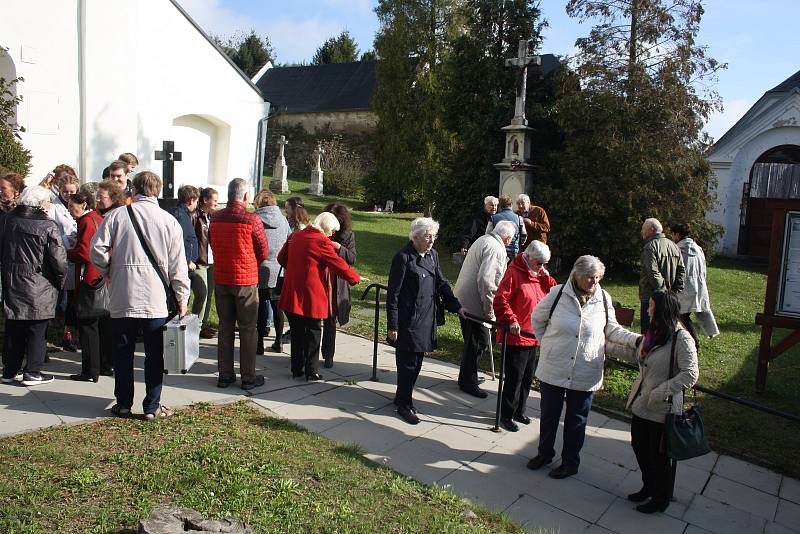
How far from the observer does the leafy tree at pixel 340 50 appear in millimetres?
58156

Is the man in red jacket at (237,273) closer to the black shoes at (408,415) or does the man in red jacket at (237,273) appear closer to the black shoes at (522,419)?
the black shoes at (408,415)

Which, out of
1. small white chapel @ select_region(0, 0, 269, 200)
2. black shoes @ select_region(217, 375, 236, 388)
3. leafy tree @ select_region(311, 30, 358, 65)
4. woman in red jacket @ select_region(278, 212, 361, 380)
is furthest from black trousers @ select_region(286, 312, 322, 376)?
leafy tree @ select_region(311, 30, 358, 65)

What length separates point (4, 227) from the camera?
5.18 m

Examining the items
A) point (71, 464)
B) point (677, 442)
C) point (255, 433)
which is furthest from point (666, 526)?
point (71, 464)

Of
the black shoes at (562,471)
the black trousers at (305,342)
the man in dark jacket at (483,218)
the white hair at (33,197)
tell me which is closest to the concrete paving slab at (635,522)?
the black shoes at (562,471)

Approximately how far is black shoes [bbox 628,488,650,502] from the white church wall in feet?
36.6

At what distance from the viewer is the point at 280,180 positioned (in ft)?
95.2

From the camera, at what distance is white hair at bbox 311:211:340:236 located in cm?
595

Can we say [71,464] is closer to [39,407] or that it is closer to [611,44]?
[39,407]

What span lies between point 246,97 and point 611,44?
28.5 feet

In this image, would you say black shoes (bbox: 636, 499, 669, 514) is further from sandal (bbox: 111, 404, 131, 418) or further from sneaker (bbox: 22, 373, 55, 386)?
sneaker (bbox: 22, 373, 55, 386)

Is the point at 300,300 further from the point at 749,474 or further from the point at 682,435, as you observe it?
the point at 749,474

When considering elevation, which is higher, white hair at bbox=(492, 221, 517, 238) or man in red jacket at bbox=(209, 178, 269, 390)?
white hair at bbox=(492, 221, 517, 238)

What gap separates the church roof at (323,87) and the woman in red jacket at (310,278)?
117 ft
